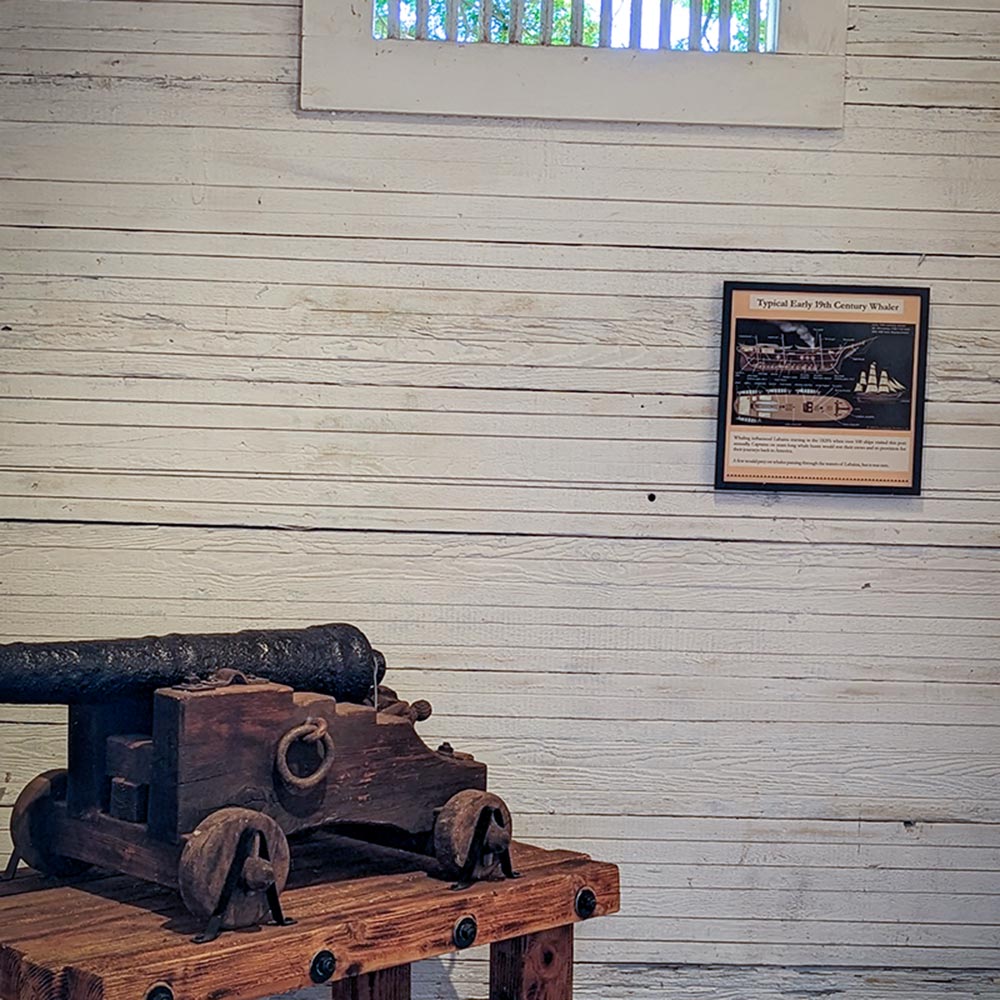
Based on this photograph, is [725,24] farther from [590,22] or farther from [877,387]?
[877,387]

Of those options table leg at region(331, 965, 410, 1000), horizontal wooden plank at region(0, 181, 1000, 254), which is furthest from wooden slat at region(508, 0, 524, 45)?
table leg at region(331, 965, 410, 1000)

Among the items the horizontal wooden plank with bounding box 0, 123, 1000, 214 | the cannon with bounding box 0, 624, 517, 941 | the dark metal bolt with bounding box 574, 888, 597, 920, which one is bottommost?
the dark metal bolt with bounding box 574, 888, 597, 920

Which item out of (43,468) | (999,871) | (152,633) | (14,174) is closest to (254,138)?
(14,174)

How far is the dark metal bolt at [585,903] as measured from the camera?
2553mm

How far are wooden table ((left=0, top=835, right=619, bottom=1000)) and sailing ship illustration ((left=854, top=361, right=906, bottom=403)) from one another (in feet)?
3.91

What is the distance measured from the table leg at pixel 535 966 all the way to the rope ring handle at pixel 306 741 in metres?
0.49

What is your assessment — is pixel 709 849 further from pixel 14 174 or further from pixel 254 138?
pixel 14 174

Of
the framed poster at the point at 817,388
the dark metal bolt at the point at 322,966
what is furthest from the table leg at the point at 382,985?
the framed poster at the point at 817,388

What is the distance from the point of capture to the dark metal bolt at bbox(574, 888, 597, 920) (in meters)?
2.55

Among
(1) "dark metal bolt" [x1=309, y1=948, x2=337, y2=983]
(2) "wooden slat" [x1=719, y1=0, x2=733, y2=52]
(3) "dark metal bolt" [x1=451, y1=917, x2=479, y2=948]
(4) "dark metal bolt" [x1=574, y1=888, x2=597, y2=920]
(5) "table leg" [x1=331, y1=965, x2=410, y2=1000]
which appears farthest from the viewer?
(2) "wooden slat" [x1=719, y1=0, x2=733, y2=52]

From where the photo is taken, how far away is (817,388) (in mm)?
3227

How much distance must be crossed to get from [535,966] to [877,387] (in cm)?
142

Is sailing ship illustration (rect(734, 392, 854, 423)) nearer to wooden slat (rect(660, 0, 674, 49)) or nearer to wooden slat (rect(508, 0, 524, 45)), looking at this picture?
wooden slat (rect(660, 0, 674, 49))

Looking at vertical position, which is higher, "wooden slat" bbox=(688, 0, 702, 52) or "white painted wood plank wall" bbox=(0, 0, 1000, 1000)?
"wooden slat" bbox=(688, 0, 702, 52)
